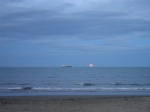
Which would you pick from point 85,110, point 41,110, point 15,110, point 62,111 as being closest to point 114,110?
point 85,110

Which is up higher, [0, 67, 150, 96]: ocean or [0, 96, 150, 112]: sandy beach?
[0, 96, 150, 112]: sandy beach

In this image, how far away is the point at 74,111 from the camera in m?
13.4

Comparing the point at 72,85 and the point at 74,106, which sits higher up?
the point at 74,106

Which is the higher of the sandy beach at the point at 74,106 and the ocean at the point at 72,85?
the sandy beach at the point at 74,106

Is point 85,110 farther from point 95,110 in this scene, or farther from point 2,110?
point 2,110

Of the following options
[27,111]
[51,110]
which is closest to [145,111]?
[51,110]

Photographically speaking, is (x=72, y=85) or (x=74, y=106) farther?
(x=72, y=85)

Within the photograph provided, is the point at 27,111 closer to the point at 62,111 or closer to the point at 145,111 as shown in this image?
the point at 62,111

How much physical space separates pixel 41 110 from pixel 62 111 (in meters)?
1.17

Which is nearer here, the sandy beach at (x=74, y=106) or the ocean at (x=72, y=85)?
the sandy beach at (x=74, y=106)

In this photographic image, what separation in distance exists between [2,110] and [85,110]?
4530mm

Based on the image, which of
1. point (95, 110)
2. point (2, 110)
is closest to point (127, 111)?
point (95, 110)

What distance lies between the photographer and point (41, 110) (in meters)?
13.7

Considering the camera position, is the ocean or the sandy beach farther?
the ocean
